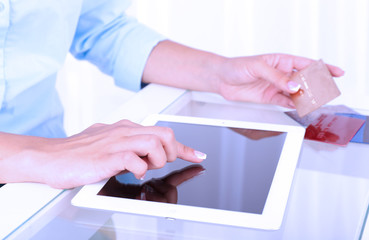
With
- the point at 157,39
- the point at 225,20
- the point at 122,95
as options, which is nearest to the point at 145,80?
the point at 157,39

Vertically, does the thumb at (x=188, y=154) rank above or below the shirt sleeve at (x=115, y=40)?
below

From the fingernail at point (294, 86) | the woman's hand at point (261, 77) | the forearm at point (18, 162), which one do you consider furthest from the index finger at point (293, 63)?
the forearm at point (18, 162)

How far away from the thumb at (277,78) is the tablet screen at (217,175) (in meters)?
0.17

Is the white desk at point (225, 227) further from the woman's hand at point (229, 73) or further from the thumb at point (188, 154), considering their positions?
the woman's hand at point (229, 73)

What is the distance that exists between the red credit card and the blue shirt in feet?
1.37

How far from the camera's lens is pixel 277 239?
1.86 ft

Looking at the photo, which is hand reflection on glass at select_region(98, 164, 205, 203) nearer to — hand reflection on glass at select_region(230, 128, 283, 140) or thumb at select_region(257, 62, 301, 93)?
hand reflection on glass at select_region(230, 128, 283, 140)

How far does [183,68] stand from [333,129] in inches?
14.0

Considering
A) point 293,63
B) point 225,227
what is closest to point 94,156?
point 225,227

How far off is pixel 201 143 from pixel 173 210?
7.4 inches

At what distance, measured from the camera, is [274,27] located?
6.22ft

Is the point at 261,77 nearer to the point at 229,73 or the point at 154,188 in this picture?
the point at 229,73

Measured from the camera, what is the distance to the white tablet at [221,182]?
23.0 inches

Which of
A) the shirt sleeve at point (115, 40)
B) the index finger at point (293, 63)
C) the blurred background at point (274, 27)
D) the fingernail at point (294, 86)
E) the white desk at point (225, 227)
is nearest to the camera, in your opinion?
the white desk at point (225, 227)
